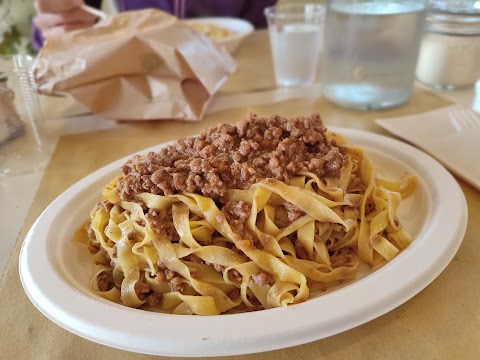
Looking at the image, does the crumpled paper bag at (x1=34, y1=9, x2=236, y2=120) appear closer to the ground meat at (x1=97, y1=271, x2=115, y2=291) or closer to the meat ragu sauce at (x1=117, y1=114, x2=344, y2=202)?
the meat ragu sauce at (x1=117, y1=114, x2=344, y2=202)

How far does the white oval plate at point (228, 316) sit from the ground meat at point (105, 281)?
1.6 inches

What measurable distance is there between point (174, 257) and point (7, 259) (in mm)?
614

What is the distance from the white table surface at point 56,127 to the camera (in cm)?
166

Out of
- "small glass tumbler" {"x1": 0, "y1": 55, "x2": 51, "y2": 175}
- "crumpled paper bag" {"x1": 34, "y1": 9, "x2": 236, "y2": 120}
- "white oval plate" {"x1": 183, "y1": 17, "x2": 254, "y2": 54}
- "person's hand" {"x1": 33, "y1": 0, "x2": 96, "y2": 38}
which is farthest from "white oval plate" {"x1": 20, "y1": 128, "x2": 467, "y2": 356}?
"white oval plate" {"x1": 183, "y1": 17, "x2": 254, "y2": 54}

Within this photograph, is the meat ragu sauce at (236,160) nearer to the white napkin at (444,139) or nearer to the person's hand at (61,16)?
the white napkin at (444,139)

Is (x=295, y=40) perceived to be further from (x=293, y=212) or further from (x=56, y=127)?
(x=293, y=212)

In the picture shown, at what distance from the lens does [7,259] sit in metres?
1.47

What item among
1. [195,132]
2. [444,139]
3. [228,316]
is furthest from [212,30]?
[228,316]

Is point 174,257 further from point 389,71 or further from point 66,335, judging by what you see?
point 389,71

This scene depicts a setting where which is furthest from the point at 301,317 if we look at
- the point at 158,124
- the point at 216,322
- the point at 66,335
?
the point at 158,124

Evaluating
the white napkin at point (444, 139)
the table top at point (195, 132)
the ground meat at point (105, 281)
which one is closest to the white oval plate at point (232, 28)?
the table top at point (195, 132)

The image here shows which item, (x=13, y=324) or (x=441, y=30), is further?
(x=441, y=30)

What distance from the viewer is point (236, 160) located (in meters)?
1.39

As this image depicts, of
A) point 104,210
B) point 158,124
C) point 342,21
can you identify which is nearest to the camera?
point 104,210
